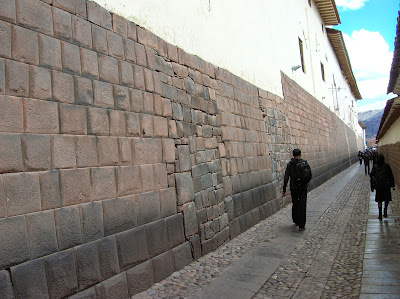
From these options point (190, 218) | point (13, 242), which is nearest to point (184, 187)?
point (190, 218)

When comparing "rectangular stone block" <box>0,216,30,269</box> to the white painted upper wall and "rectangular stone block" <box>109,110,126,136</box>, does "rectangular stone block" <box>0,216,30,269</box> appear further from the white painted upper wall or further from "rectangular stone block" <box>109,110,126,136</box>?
the white painted upper wall

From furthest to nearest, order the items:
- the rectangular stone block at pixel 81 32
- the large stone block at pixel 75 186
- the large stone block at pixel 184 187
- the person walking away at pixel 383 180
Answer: the person walking away at pixel 383 180 → the large stone block at pixel 184 187 → the rectangular stone block at pixel 81 32 → the large stone block at pixel 75 186

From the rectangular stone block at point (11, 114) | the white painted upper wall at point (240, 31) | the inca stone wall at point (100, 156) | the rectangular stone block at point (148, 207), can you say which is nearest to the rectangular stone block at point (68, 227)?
the inca stone wall at point (100, 156)

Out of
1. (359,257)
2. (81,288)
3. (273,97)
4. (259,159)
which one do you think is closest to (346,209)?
(259,159)

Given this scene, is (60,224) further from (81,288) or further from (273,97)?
(273,97)

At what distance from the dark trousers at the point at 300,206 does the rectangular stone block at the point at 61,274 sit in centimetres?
478

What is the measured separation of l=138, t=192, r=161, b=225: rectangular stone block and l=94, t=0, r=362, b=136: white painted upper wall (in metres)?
2.18

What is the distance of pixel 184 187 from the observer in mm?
5090

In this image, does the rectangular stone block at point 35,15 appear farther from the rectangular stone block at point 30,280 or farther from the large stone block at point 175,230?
the large stone block at point 175,230

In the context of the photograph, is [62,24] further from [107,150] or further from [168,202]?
[168,202]

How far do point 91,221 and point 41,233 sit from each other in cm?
56

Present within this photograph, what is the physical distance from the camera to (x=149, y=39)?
4789mm

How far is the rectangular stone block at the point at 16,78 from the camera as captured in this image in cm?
286

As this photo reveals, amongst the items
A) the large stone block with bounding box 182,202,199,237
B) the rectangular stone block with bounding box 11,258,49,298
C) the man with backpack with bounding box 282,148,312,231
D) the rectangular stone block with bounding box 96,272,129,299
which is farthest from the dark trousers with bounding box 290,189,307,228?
the rectangular stone block with bounding box 11,258,49,298
